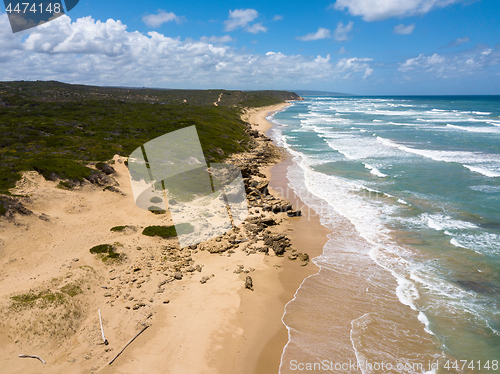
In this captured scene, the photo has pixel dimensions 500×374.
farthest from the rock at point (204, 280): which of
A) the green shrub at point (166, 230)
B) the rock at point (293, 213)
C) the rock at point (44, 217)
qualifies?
the rock at point (44, 217)

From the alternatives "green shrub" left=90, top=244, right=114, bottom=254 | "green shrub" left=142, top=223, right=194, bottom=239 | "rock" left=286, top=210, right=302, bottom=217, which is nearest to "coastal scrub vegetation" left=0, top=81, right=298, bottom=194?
"green shrub" left=90, top=244, right=114, bottom=254

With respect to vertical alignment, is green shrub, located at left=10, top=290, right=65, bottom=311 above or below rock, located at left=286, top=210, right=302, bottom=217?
above

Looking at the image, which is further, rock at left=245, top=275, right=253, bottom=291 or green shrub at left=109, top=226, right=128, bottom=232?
green shrub at left=109, top=226, right=128, bottom=232

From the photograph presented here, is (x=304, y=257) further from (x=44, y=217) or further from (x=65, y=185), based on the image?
(x=65, y=185)

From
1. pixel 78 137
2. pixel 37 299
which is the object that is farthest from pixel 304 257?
pixel 78 137

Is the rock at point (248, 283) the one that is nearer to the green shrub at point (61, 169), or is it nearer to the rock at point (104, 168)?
the green shrub at point (61, 169)

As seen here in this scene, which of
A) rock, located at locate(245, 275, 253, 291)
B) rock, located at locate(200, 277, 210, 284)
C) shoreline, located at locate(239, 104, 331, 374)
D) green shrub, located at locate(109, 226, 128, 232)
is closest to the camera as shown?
shoreline, located at locate(239, 104, 331, 374)

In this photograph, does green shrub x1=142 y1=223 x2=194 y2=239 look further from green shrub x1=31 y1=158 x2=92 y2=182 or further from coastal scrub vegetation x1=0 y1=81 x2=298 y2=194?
coastal scrub vegetation x1=0 y1=81 x2=298 y2=194
